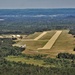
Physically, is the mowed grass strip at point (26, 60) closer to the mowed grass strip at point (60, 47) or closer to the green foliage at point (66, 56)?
the green foliage at point (66, 56)

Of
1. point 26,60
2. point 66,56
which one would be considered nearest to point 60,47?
point 66,56

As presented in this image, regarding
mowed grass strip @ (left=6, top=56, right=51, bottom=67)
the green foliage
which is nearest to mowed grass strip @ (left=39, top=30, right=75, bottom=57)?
the green foliage

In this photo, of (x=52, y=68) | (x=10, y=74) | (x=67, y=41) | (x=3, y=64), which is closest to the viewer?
(x=10, y=74)


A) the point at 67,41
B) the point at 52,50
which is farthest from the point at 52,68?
the point at 67,41

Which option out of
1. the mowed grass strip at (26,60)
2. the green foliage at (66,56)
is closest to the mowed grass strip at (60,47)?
the green foliage at (66,56)

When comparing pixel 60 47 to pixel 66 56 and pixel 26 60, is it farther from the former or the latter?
pixel 26 60

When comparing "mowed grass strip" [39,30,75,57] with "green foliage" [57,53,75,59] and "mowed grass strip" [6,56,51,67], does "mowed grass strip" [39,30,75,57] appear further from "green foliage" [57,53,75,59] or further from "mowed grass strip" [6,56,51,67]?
"mowed grass strip" [6,56,51,67]

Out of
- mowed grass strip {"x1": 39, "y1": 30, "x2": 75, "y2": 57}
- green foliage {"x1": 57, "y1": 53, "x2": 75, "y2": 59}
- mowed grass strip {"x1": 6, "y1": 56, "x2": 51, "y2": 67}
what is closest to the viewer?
mowed grass strip {"x1": 6, "y1": 56, "x2": 51, "y2": 67}

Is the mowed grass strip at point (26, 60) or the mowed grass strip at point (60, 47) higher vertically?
the mowed grass strip at point (26, 60)

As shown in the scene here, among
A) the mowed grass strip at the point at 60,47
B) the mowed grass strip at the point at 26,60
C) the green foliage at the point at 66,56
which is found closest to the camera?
the mowed grass strip at the point at 26,60

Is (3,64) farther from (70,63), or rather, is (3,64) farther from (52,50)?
(52,50)

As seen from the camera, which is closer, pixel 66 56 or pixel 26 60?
pixel 26 60
